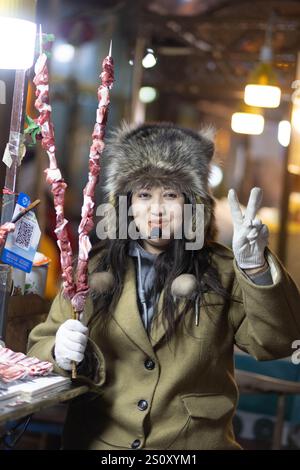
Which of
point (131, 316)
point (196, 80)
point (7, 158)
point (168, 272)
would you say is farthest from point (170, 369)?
point (196, 80)

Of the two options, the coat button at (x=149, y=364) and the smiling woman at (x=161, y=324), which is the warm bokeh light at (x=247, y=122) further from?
the coat button at (x=149, y=364)

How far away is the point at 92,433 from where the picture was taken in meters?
2.72

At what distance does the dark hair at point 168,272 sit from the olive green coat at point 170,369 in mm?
26

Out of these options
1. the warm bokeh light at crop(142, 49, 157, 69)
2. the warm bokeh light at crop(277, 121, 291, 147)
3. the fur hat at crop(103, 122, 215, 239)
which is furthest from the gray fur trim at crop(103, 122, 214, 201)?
the warm bokeh light at crop(277, 121, 291, 147)

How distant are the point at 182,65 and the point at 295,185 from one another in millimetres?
1821

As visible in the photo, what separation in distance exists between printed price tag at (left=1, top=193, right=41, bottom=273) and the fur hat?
0.30m

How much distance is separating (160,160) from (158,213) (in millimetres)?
208

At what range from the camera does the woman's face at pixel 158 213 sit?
8.62 feet

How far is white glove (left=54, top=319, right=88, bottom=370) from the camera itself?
2.45 m

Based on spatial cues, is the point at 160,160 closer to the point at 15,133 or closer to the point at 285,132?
the point at 15,133

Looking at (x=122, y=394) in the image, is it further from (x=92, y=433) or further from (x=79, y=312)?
(x=79, y=312)

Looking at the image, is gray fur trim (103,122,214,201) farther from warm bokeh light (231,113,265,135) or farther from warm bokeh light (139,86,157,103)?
warm bokeh light (231,113,265,135)

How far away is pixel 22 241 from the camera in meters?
2.71

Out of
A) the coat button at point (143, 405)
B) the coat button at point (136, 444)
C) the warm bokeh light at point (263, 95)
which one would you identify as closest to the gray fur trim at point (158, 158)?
the coat button at point (143, 405)
